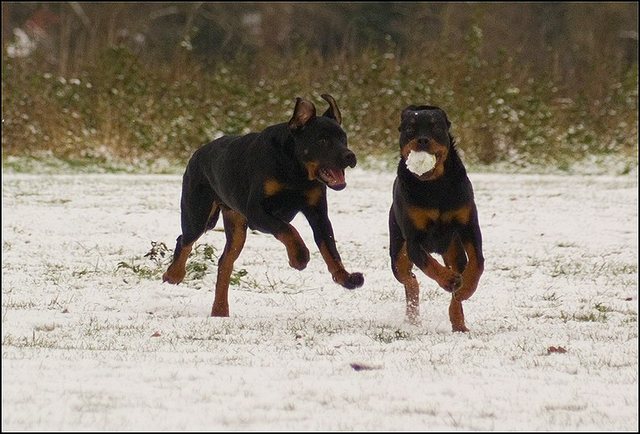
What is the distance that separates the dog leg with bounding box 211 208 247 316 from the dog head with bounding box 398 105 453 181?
4.45 ft

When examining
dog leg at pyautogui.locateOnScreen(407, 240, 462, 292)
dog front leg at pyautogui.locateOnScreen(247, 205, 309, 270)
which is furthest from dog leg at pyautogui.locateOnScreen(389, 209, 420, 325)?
dog front leg at pyautogui.locateOnScreen(247, 205, 309, 270)

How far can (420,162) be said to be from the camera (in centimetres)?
686

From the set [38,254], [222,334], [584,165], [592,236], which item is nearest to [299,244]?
[222,334]

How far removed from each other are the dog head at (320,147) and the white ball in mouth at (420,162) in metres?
0.35

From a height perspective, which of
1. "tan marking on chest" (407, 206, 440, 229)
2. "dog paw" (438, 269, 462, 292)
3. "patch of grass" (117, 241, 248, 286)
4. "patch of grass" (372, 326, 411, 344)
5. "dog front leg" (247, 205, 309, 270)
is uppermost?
"tan marking on chest" (407, 206, 440, 229)

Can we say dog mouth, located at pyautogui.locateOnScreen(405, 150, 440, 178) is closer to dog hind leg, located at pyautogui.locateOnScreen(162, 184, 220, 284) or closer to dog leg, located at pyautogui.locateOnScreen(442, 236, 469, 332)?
dog leg, located at pyautogui.locateOnScreen(442, 236, 469, 332)

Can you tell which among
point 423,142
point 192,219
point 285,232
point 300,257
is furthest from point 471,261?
point 192,219

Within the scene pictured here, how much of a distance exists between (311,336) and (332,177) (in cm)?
94

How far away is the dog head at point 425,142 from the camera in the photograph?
6.84 meters

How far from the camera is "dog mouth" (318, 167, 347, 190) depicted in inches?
273

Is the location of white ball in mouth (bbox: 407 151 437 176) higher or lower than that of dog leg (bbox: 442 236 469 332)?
higher

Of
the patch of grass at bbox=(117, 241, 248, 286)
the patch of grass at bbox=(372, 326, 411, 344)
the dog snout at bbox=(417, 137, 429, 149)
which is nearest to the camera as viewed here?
the patch of grass at bbox=(372, 326, 411, 344)

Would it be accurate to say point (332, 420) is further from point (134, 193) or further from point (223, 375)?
point (134, 193)

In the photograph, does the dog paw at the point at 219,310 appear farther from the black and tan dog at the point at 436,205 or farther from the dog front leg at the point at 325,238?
the black and tan dog at the point at 436,205
